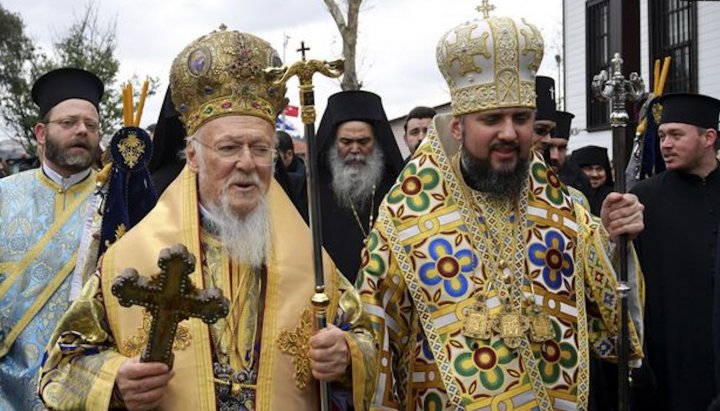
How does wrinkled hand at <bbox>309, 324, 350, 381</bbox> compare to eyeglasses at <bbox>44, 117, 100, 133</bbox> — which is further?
eyeglasses at <bbox>44, 117, 100, 133</bbox>

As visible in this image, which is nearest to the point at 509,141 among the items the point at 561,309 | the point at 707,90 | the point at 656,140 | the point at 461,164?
the point at 461,164

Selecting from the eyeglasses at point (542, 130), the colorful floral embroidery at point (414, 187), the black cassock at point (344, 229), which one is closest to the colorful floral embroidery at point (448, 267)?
the colorful floral embroidery at point (414, 187)

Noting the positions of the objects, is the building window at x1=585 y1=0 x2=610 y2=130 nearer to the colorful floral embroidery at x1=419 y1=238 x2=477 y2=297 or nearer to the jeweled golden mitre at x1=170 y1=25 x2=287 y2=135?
the colorful floral embroidery at x1=419 y1=238 x2=477 y2=297

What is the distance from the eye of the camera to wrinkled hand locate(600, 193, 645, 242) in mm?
3664

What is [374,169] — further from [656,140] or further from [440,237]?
[440,237]

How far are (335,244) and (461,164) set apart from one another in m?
2.26

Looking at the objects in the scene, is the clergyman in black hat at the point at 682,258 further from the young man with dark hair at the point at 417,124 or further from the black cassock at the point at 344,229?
the young man with dark hair at the point at 417,124

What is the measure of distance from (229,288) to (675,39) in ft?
52.2

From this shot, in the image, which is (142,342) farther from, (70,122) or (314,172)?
(70,122)

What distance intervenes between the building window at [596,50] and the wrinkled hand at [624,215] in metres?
16.0

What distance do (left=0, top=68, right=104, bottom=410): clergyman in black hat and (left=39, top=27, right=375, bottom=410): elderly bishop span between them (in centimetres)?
175

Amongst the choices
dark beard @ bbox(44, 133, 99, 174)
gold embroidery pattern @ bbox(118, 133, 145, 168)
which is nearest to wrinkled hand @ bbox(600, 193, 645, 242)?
gold embroidery pattern @ bbox(118, 133, 145, 168)

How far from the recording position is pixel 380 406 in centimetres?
360

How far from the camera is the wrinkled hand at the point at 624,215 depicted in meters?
3.66
